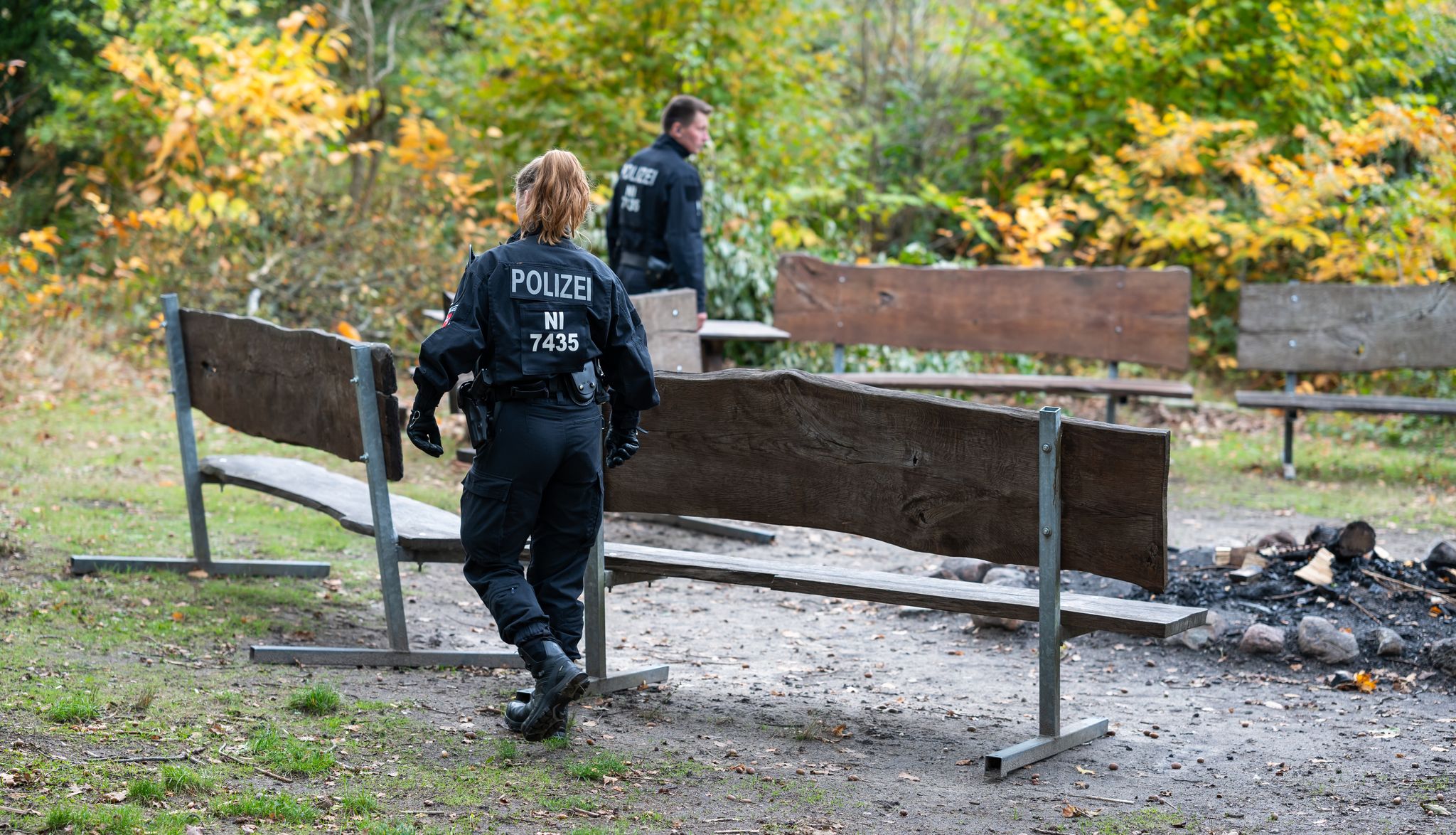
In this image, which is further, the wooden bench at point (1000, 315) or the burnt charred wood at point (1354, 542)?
the wooden bench at point (1000, 315)

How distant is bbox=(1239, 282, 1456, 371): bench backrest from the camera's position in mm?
9359

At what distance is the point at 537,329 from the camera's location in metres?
3.95

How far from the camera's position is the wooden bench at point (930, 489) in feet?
12.4

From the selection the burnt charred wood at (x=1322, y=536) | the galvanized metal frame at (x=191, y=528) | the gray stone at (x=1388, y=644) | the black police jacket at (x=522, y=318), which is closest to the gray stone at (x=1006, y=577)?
the burnt charred wood at (x=1322, y=536)

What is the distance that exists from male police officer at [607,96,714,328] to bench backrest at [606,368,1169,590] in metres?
3.18

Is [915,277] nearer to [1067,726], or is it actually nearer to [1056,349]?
[1056,349]

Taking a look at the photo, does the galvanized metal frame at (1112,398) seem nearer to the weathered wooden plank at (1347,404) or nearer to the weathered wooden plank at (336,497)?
the weathered wooden plank at (1347,404)

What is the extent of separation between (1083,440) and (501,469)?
1.61 meters

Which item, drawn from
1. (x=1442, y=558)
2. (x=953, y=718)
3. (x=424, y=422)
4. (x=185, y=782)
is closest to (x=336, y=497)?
(x=424, y=422)

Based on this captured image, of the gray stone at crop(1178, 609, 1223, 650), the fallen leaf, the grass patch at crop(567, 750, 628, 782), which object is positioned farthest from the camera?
the gray stone at crop(1178, 609, 1223, 650)

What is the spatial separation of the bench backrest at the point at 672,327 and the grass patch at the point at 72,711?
339 cm

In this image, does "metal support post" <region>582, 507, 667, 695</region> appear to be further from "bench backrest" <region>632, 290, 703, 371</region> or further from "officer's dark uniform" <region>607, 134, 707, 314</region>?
"officer's dark uniform" <region>607, 134, 707, 314</region>

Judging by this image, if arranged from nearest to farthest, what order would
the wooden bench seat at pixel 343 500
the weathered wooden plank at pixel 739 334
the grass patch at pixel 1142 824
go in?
the grass patch at pixel 1142 824, the wooden bench seat at pixel 343 500, the weathered wooden plank at pixel 739 334

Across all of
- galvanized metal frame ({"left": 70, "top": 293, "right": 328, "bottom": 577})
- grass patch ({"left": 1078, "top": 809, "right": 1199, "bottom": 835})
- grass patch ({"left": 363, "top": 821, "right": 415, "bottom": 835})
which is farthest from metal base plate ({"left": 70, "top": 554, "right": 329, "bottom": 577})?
grass patch ({"left": 1078, "top": 809, "right": 1199, "bottom": 835})
